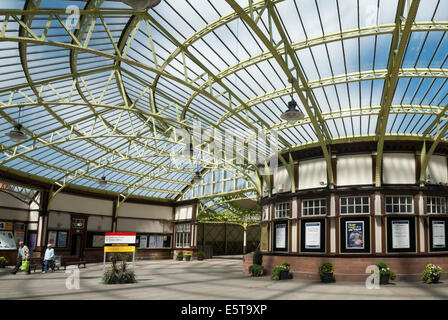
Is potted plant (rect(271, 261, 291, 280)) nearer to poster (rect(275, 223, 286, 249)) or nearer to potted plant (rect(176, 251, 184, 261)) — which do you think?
poster (rect(275, 223, 286, 249))

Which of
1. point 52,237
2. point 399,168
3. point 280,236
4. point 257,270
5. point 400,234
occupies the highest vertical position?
point 399,168

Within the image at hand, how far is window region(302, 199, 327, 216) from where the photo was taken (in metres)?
18.9

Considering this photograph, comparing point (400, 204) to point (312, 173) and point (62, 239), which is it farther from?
point (62, 239)

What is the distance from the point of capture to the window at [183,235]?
38.3 m

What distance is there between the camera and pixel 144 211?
125 ft

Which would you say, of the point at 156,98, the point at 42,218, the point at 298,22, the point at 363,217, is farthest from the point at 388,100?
the point at 42,218

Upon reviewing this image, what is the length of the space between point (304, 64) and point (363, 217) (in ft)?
25.9

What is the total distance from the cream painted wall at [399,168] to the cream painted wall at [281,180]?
198 inches

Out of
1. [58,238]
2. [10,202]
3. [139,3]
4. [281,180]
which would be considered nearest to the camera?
[139,3]

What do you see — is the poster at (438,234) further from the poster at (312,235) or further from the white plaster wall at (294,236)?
the white plaster wall at (294,236)

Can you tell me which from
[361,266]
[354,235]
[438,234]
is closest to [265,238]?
[354,235]

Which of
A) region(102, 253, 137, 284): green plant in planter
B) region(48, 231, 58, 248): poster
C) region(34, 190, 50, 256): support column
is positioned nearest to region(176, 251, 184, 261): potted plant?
region(48, 231, 58, 248): poster

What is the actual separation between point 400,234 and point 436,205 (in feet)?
8.09

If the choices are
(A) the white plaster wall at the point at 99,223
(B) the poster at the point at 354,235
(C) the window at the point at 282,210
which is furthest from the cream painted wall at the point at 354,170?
(A) the white plaster wall at the point at 99,223
